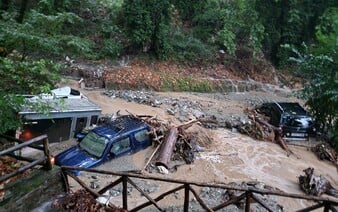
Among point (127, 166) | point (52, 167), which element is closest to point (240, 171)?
point (127, 166)

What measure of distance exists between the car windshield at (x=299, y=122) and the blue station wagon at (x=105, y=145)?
7.20 metres

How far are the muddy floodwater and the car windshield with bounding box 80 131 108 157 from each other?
1.32 metres

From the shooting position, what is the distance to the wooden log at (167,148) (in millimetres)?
11836

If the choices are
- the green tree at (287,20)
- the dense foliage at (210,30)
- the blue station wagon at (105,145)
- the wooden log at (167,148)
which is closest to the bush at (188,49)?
the dense foliage at (210,30)

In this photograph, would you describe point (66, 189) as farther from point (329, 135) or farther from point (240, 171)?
point (329, 135)

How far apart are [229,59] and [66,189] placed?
22.2 m

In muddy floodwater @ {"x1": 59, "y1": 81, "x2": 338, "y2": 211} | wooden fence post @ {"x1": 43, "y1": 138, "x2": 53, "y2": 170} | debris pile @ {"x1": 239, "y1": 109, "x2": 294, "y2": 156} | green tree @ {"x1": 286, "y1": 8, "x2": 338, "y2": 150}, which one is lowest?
muddy floodwater @ {"x1": 59, "y1": 81, "x2": 338, "y2": 211}

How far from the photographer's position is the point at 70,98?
13.1 m

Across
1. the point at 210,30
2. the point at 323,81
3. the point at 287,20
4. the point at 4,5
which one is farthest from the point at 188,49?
the point at 4,5

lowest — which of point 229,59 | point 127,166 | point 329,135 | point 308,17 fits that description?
point 127,166

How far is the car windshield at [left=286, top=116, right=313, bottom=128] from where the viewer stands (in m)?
15.9

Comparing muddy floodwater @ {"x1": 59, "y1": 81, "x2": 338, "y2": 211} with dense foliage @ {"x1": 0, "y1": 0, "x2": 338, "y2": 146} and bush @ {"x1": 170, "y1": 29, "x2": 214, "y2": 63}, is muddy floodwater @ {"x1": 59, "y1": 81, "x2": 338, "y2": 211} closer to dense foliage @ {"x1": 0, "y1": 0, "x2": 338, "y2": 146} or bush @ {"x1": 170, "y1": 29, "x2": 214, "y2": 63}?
dense foliage @ {"x1": 0, "y1": 0, "x2": 338, "y2": 146}

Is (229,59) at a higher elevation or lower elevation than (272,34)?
lower

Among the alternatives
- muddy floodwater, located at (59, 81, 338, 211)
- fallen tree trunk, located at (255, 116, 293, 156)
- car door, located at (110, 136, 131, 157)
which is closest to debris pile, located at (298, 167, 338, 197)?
muddy floodwater, located at (59, 81, 338, 211)
